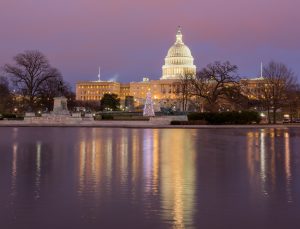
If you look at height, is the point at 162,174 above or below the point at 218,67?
below

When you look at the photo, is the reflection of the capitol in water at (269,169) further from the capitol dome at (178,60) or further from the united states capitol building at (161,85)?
the capitol dome at (178,60)

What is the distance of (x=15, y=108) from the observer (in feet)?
287

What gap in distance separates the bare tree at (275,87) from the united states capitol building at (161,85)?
81824 millimetres

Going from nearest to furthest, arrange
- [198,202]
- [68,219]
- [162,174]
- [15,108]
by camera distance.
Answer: [68,219], [198,202], [162,174], [15,108]

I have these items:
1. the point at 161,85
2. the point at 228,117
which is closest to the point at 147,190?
the point at 228,117

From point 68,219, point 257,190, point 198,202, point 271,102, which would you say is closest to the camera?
point 68,219

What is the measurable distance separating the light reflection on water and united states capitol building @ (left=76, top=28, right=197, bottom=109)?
137 m

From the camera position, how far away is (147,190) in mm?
11477

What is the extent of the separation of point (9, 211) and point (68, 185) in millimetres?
3024

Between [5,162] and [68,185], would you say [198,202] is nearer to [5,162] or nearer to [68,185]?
[68,185]

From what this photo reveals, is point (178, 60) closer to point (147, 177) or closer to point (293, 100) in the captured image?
point (293, 100)

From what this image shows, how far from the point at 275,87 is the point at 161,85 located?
106 metres

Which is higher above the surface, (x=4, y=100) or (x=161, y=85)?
(x=161, y=85)

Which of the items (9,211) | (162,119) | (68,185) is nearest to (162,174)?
(68,185)
